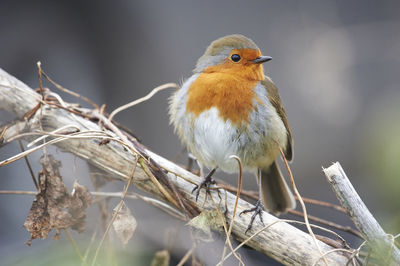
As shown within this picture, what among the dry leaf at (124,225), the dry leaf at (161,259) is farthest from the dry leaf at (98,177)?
the dry leaf at (161,259)

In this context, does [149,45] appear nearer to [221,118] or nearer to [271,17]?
[271,17]

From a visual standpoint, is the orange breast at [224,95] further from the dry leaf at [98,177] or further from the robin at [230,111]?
the dry leaf at [98,177]

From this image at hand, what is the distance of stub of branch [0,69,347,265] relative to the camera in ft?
6.88

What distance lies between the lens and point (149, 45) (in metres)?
4.82

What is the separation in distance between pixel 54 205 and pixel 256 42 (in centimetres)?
322

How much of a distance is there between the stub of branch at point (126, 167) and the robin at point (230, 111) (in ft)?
0.53

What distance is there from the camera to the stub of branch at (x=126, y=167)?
2.10 m

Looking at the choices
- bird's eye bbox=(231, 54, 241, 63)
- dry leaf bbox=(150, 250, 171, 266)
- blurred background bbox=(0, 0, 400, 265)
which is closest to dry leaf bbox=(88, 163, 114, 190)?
dry leaf bbox=(150, 250, 171, 266)

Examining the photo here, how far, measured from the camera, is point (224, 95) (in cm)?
272

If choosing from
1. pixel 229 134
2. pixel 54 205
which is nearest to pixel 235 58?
pixel 229 134

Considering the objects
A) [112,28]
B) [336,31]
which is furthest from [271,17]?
[112,28]

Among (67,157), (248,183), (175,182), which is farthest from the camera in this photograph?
(248,183)

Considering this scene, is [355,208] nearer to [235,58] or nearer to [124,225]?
[124,225]

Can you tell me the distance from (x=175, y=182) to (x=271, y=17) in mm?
3019
